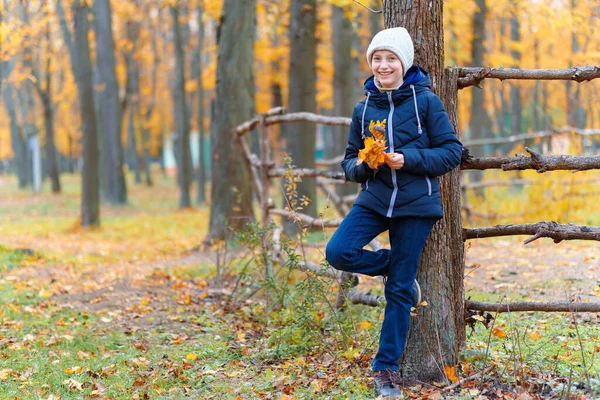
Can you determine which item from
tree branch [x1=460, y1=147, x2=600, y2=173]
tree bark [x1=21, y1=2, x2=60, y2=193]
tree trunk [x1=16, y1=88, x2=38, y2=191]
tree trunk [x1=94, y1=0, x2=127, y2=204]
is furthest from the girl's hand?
tree trunk [x1=16, y1=88, x2=38, y2=191]

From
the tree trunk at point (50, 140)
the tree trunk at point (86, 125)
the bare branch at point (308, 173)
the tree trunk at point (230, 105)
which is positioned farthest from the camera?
the tree trunk at point (50, 140)

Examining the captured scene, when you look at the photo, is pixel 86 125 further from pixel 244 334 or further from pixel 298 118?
pixel 244 334

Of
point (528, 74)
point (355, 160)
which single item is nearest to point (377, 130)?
point (355, 160)

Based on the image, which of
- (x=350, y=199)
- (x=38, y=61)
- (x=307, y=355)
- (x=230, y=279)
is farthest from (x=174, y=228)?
(x=38, y=61)

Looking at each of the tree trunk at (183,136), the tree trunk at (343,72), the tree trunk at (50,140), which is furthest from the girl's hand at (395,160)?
the tree trunk at (50,140)

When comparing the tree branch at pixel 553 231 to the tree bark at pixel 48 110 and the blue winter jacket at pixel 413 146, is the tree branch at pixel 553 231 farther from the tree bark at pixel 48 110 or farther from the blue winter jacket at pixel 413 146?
the tree bark at pixel 48 110

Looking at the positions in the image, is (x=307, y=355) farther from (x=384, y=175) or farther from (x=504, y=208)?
(x=504, y=208)

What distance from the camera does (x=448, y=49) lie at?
549 inches

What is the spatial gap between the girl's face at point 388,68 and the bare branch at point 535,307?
1433 mm

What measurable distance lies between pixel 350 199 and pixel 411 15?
5.43 m

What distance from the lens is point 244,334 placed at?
520 cm

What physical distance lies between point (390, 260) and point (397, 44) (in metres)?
1.18

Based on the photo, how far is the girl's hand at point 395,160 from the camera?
11.0ft

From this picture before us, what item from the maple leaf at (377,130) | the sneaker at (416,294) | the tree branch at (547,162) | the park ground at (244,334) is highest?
the maple leaf at (377,130)
